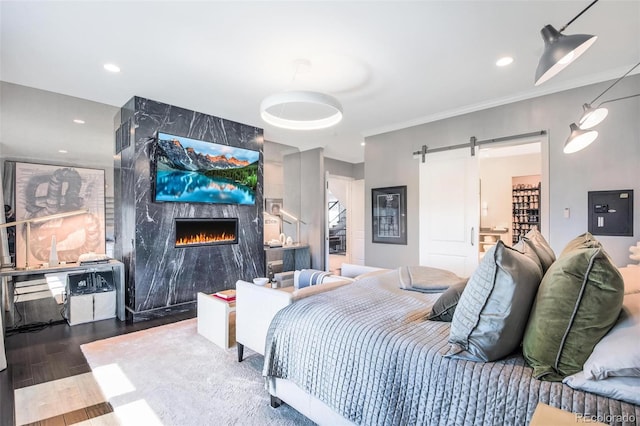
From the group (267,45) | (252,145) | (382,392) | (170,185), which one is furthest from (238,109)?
(382,392)

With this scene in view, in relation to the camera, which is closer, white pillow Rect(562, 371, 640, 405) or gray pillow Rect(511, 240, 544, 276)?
white pillow Rect(562, 371, 640, 405)

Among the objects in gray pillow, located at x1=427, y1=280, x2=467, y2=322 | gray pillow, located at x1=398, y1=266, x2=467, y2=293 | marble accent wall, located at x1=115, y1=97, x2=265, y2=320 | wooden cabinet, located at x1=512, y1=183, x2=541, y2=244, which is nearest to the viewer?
gray pillow, located at x1=427, y1=280, x2=467, y2=322

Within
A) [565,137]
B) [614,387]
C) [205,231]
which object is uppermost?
[565,137]

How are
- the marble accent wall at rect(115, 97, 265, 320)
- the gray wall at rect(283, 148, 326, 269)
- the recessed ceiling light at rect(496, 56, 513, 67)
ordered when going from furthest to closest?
the gray wall at rect(283, 148, 326, 269), the marble accent wall at rect(115, 97, 265, 320), the recessed ceiling light at rect(496, 56, 513, 67)

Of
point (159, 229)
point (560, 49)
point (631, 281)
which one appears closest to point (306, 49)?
point (560, 49)

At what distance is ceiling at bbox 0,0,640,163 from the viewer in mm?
2189

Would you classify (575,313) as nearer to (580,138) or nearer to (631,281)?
(631,281)

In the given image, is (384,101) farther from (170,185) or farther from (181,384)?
(181,384)

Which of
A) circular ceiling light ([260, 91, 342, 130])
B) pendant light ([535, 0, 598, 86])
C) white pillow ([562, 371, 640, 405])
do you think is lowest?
white pillow ([562, 371, 640, 405])

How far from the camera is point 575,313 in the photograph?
1065 mm

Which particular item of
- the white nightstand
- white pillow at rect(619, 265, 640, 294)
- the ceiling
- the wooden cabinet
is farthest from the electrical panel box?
the white nightstand

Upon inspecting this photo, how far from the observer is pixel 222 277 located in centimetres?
454

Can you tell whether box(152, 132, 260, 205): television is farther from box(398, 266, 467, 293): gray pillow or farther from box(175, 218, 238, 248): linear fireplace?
box(398, 266, 467, 293): gray pillow

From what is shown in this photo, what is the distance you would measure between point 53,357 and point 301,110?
3699 mm
